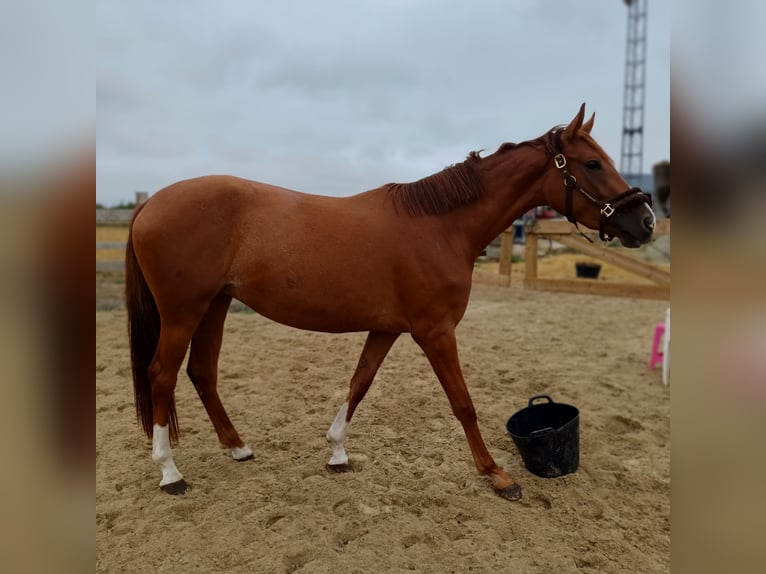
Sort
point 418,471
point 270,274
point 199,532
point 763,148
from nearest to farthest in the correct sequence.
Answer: point 763,148 < point 199,532 < point 270,274 < point 418,471

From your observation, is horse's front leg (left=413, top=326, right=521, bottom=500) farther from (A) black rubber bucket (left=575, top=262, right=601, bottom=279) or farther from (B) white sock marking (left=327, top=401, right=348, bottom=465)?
(A) black rubber bucket (left=575, top=262, right=601, bottom=279)

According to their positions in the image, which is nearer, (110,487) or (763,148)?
(763,148)

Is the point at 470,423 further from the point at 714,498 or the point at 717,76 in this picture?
the point at 717,76

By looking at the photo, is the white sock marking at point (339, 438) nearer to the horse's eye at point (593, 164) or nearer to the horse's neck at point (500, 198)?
the horse's neck at point (500, 198)

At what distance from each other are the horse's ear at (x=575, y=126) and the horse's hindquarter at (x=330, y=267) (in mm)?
1008

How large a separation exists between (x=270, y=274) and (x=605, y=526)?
2.33 m

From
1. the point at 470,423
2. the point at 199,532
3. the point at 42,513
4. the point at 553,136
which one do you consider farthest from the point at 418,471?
the point at 42,513

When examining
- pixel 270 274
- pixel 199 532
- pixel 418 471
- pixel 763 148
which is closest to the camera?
pixel 763 148

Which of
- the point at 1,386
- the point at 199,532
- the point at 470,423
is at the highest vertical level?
the point at 1,386

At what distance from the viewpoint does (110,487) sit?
8.78ft

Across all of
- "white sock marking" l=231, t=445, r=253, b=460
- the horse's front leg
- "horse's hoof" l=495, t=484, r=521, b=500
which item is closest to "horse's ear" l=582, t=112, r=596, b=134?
the horse's front leg

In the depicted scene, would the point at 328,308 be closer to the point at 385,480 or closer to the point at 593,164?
the point at 385,480

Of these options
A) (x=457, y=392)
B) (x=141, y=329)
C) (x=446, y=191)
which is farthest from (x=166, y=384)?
(x=446, y=191)

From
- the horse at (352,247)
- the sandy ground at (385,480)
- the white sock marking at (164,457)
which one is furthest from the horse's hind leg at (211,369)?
the white sock marking at (164,457)
